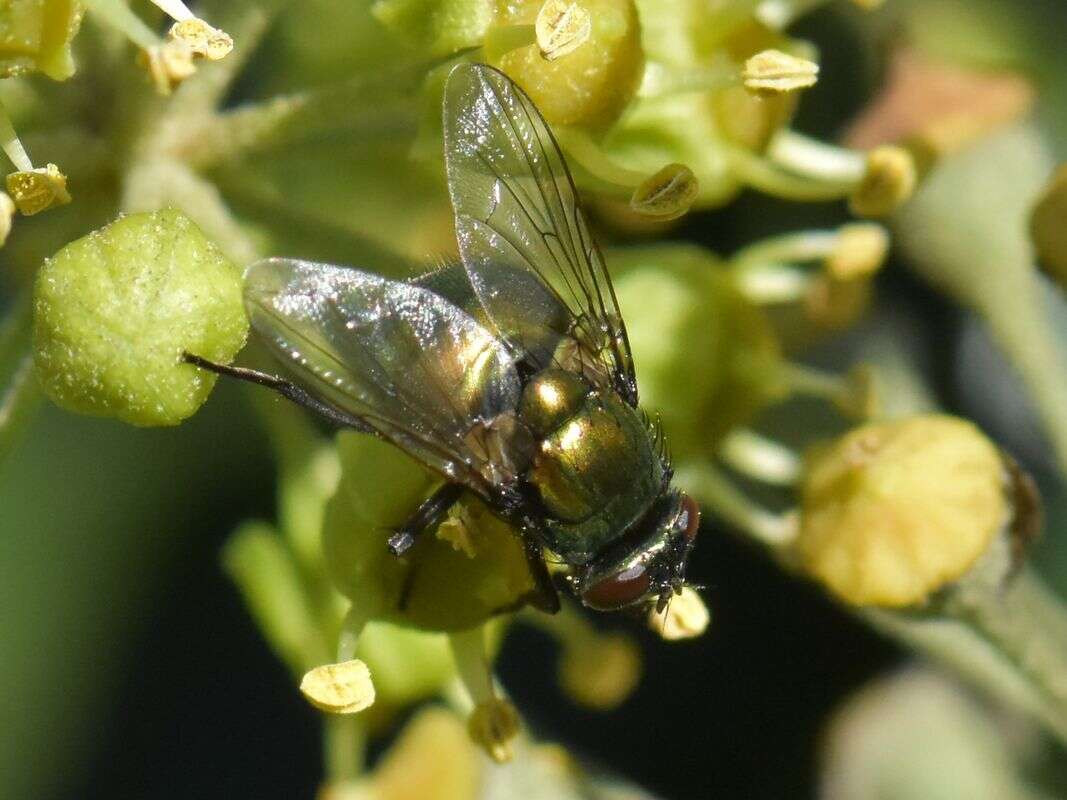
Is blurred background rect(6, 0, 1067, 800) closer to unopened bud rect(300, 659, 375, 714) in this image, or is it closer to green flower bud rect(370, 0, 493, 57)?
green flower bud rect(370, 0, 493, 57)

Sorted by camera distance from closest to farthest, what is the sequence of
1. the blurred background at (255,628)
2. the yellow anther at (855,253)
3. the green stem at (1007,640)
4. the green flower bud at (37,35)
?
the green flower bud at (37,35) < the green stem at (1007,640) < the yellow anther at (855,253) < the blurred background at (255,628)

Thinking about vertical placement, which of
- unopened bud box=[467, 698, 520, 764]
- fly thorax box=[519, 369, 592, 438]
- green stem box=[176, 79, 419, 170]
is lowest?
unopened bud box=[467, 698, 520, 764]

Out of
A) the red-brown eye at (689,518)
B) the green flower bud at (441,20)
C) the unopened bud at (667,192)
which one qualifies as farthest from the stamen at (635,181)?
the red-brown eye at (689,518)

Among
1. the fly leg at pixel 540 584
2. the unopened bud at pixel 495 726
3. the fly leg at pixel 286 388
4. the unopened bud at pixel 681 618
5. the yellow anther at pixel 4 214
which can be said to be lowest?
the unopened bud at pixel 495 726

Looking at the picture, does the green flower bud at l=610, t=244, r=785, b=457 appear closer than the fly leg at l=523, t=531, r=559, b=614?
No

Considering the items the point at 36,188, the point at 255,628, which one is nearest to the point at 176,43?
the point at 36,188

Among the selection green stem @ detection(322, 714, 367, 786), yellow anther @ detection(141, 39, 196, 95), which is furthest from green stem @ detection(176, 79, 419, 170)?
green stem @ detection(322, 714, 367, 786)

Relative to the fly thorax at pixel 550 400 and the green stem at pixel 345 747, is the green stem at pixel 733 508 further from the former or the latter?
the green stem at pixel 345 747
